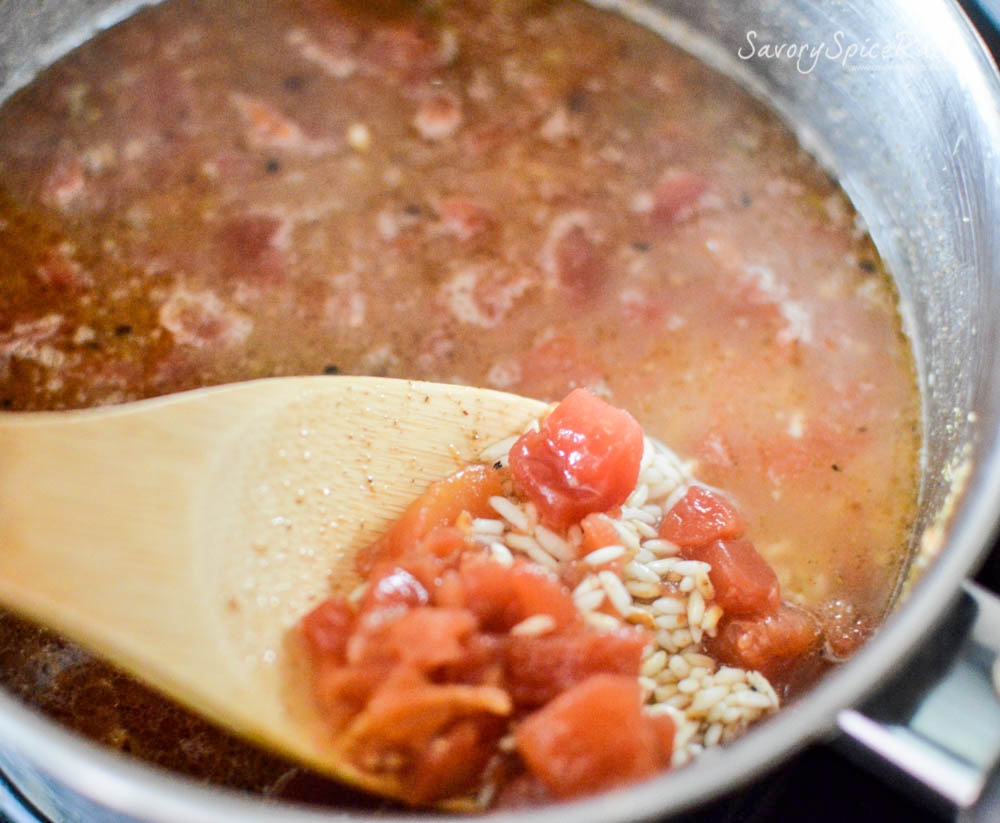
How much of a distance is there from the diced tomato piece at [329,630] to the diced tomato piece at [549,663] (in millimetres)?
256

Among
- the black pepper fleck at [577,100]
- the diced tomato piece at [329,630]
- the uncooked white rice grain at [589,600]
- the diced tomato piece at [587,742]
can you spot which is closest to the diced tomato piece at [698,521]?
the uncooked white rice grain at [589,600]

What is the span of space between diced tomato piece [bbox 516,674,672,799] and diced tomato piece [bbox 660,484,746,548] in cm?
44

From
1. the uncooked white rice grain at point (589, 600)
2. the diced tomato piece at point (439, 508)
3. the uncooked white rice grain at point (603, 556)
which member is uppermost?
the uncooked white rice grain at point (603, 556)

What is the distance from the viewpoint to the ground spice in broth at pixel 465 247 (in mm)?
1829

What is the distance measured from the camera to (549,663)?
50.1 inches

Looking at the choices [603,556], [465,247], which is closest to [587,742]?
[603,556]

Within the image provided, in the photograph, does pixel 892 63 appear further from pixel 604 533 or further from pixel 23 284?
pixel 23 284

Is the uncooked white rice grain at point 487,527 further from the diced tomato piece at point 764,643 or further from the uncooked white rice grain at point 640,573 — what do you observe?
the diced tomato piece at point 764,643

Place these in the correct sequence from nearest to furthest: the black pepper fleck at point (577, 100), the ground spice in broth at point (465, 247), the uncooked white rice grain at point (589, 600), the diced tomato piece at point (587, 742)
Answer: the diced tomato piece at point (587, 742)
the uncooked white rice grain at point (589, 600)
the ground spice in broth at point (465, 247)
the black pepper fleck at point (577, 100)

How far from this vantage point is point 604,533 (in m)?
1.50

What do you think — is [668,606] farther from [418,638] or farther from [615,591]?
[418,638]

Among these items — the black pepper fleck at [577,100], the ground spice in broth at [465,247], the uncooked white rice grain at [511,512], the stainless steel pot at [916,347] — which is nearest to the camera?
the stainless steel pot at [916,347]

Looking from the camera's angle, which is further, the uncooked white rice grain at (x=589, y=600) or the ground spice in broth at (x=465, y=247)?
the ground spice in broth at (x=465, y=247)

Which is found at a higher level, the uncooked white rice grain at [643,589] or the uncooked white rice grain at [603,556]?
the uncooked white rice grain at [603,556]
